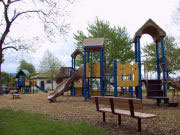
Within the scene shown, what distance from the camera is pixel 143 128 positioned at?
523 centimetres

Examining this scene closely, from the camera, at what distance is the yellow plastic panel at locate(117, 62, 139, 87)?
1025 cm

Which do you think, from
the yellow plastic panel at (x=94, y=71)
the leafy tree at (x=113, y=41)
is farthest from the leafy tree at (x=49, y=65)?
the yellow plastic panel at (x=94, y=71)

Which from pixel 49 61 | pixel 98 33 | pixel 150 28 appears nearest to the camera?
pixel 150 28

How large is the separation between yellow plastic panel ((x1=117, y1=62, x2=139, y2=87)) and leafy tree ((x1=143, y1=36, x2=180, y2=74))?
57.7 feet

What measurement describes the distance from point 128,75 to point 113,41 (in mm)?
16632

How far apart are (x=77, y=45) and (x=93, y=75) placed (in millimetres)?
14780

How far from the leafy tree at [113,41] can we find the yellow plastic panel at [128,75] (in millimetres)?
15370

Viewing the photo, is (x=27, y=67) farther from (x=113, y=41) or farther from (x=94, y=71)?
(x=94, y=71)

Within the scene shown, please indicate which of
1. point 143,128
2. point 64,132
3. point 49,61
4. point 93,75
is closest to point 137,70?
point 93,75

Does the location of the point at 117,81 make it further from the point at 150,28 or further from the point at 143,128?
the point at 143,128

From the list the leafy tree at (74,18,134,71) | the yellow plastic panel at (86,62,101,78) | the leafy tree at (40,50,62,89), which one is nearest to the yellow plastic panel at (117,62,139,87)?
the yellow plastic panel at (86,62,101,78)

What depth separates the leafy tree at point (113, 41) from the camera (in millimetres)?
26141

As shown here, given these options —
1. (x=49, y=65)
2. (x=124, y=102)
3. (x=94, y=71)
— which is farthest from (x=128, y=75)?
(x=49, y=65)

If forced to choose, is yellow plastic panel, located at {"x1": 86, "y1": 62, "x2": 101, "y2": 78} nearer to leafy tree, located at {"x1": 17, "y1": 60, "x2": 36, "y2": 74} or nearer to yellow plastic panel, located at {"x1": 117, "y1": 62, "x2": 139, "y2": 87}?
yellow plastic panel, located at {"x1": 117, "y1": 62, "x2": 139, "y2": 87}
